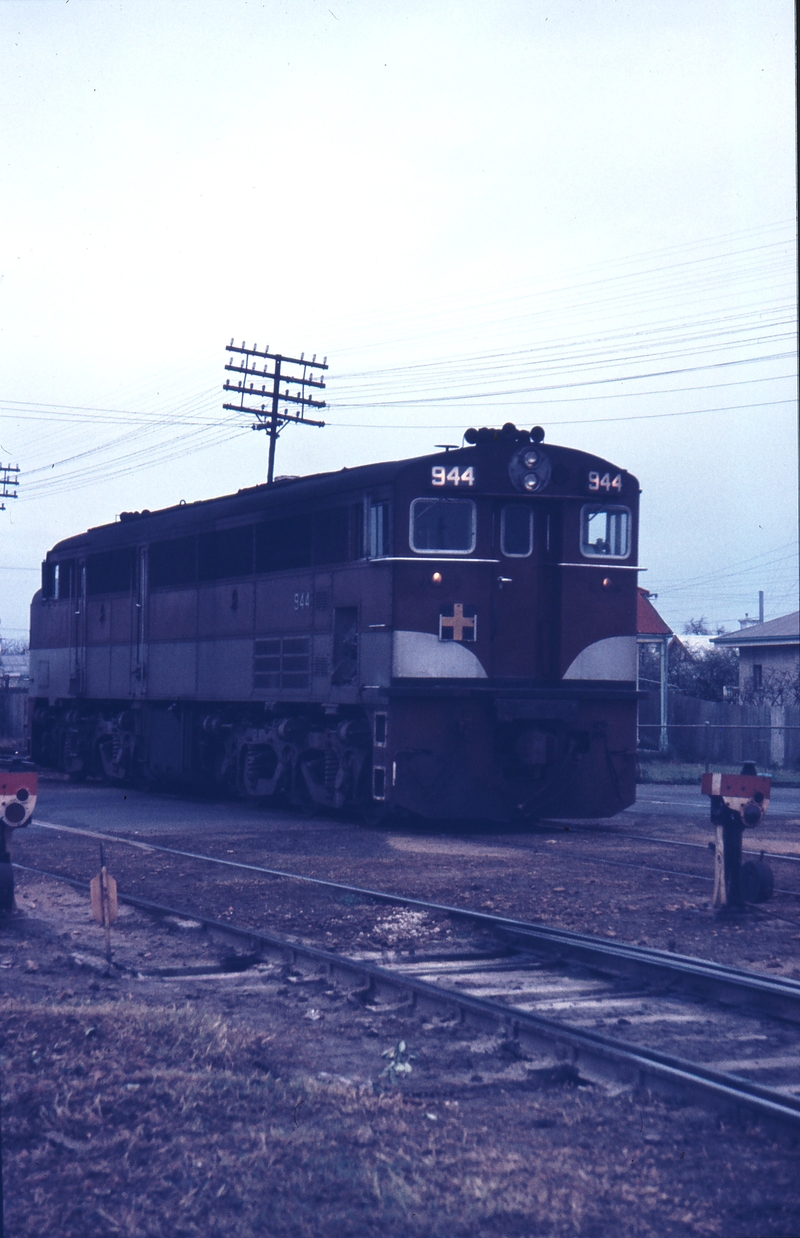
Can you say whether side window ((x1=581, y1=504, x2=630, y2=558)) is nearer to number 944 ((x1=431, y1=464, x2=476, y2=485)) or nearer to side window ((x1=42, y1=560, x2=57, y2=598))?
number 944 ((x1=431, y1=464, x2=476, y2=485))

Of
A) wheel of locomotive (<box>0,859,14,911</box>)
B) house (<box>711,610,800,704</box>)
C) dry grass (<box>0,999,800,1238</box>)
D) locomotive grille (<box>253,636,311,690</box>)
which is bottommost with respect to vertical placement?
dry grass (<box>0,999,800,1238</box>)

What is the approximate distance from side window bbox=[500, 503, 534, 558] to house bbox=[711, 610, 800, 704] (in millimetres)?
26675

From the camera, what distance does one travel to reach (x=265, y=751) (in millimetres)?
18719

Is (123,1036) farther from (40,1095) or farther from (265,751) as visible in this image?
(265,751)

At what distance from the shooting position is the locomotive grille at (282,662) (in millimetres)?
17109

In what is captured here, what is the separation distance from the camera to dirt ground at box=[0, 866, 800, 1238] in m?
4.22

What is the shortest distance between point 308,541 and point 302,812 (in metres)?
3.83

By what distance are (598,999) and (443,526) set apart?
351 inches

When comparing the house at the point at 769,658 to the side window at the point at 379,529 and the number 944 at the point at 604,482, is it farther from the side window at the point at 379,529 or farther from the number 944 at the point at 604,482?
the side window at the point at 379,529

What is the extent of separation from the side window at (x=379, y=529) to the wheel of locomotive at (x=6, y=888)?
6.84 m

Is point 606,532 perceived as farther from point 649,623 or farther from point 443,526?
point 649,623

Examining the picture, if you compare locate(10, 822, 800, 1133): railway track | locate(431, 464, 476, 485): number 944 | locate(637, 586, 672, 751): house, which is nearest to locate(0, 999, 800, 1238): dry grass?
locate(10, 822, 800, 1133): railway track

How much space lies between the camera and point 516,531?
52.5 ft

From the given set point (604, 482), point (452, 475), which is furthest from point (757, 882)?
point (604, 482)
